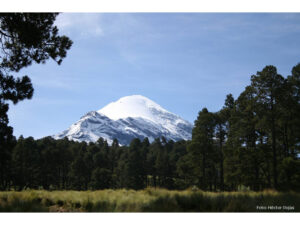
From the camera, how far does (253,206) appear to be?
25.8 ft

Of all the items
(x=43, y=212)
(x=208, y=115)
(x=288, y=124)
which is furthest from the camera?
(x=208, y=115)

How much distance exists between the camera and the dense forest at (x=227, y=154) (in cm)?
2192

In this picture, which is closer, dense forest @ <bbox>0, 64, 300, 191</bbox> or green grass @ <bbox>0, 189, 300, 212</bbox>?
green grass @ <bbox>0, 189, 300, 212</bbox>

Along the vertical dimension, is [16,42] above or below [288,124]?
above

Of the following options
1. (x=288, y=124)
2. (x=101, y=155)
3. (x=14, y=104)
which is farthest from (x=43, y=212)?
(x=101, y=155)

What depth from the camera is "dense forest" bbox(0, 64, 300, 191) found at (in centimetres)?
2192

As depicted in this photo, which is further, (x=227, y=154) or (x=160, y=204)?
(x=227, y=154)

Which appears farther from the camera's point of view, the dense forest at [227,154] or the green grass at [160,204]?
the dense forest at [227,154]

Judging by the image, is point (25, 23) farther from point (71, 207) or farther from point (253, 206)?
point (253, 206)

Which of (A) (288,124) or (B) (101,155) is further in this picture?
(B) (101,155)

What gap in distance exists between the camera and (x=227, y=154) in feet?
102

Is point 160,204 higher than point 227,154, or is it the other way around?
point 227,154

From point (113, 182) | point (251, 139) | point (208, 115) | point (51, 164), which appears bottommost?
point (113, 182)

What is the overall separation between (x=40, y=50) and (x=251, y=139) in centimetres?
2416
